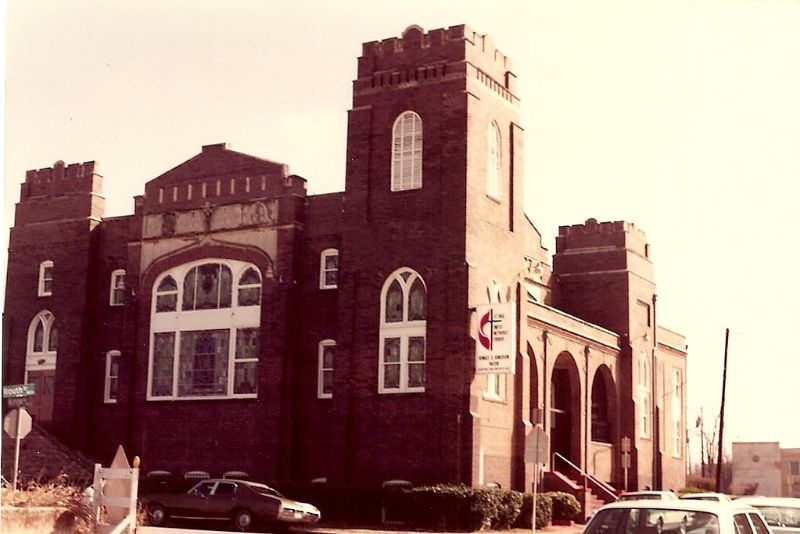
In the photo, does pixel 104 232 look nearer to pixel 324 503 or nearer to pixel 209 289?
pixel 209 289

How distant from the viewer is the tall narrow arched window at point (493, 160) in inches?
1531

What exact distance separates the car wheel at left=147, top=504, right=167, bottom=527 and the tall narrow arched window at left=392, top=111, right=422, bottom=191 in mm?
12388

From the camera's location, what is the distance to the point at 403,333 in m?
37.2

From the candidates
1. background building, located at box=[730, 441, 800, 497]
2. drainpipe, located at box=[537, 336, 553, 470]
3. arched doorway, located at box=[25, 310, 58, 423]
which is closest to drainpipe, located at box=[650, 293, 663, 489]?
drainpipe, located at box=[537, 336, 553, 470]

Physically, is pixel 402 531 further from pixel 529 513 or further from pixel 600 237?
pixel 600 237

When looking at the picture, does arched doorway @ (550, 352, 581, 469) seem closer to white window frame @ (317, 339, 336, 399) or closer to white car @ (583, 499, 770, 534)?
white window frame @ (317, 339, 336, 399)

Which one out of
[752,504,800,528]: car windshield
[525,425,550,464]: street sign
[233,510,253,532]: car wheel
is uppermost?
[525,425,550,464]: street sign

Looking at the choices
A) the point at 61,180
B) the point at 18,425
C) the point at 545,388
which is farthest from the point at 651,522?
the point at 61,180

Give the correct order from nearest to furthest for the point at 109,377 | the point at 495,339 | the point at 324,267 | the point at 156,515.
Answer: the point at 156,515 → the point at 495,339 → the point at 324,267 → the point at 109,377

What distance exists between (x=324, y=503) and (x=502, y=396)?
6.58m

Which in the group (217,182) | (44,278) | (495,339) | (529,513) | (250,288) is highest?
(217,182)

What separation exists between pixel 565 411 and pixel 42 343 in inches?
804

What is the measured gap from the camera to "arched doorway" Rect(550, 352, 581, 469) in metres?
44.7

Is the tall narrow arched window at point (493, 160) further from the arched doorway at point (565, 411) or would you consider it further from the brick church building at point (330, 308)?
the arched doorway at point (565, 411)
